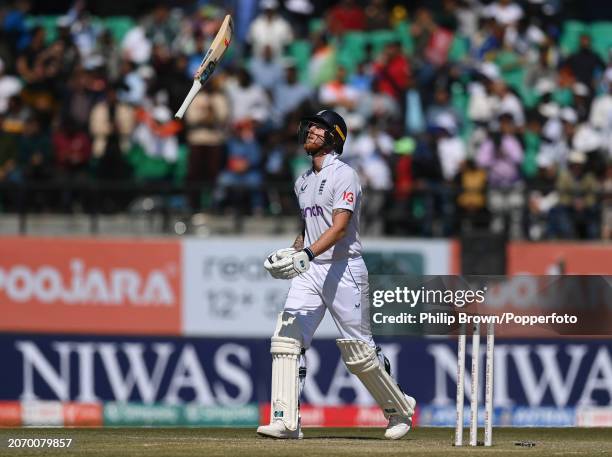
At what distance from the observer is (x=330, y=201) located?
10117 mm

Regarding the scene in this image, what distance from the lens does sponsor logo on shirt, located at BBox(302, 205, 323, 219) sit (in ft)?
33.4

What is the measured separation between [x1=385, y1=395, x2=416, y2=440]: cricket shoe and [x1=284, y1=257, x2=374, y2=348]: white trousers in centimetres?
60

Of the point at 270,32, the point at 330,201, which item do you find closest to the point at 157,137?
the point at 270,32

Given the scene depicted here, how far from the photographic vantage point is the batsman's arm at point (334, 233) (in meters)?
9.87

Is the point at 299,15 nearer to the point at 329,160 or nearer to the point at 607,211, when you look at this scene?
the point at 607,211

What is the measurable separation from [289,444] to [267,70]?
34.3ft

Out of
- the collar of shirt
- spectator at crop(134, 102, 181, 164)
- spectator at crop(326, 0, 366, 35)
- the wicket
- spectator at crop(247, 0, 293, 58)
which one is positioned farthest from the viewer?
spectator at crop(326, 0, 366, 35)

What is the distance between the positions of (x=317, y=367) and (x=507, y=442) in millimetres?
5367

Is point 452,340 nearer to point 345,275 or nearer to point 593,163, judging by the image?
point 593,163

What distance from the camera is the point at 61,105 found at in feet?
62.5

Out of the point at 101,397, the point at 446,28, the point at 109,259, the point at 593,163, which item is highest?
the point at 446,28

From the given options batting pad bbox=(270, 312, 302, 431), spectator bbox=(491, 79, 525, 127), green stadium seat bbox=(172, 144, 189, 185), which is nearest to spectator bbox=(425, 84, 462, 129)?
spectator bbox=(491, 79, 525, 127)

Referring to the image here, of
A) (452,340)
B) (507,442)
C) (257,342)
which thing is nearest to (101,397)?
(257,342)

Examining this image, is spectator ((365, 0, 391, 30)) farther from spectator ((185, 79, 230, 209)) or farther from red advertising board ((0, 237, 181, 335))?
red advertising board ((0, 237, 181, 335))
